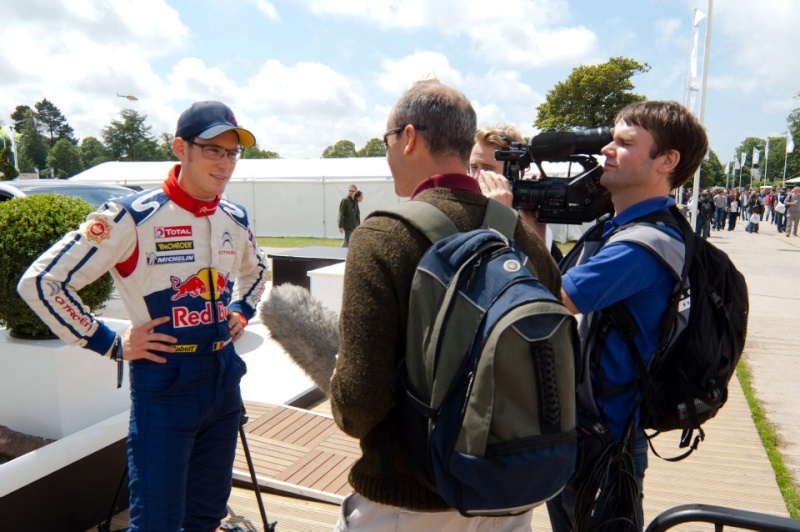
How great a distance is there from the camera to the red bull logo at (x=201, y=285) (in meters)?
2.22

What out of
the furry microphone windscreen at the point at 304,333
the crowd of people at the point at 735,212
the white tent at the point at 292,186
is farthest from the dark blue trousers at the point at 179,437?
the crowd of people at the point at 735,212

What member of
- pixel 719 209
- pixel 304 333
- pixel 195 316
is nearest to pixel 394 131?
pixel 304 333

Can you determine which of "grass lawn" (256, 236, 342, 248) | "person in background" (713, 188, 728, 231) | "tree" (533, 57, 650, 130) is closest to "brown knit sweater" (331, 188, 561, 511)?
"grass lawn" (256, 236, 342, 248)

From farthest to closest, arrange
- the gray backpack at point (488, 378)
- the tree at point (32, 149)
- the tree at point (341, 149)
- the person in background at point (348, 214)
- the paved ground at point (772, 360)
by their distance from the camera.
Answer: the tree at point (341, 149) < the tree at point (32, 149) < the person in background at point (348, 214) < the paved ground at point (772, 360) < the gray backpack at point (488, 378)

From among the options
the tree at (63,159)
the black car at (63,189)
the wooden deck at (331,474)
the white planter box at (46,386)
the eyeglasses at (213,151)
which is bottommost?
the wooden deck at (331,474)

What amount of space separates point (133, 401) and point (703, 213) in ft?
70.9

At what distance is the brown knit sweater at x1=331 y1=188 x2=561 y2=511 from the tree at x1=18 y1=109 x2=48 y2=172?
112 m

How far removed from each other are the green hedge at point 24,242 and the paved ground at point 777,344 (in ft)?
16.1

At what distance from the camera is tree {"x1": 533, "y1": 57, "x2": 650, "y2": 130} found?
35344 millimetres

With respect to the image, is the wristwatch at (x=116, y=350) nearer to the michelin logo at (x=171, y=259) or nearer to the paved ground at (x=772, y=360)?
the michelin logo at (x=171, y=259)

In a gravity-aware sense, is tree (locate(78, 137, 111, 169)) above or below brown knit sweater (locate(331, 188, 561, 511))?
above

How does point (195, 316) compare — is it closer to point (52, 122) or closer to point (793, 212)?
point (793, 212)

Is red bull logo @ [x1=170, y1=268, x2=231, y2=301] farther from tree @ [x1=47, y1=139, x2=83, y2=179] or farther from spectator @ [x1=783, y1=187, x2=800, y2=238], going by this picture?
tree @ [x1=47, y1=139, x2=83, y2=179]

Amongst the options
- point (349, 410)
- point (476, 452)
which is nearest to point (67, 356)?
point (349, 410)
